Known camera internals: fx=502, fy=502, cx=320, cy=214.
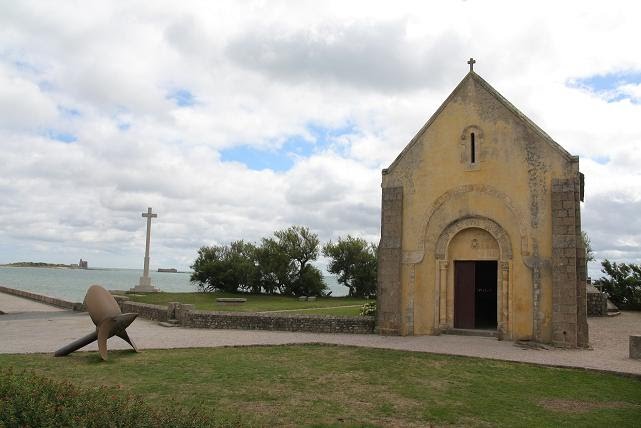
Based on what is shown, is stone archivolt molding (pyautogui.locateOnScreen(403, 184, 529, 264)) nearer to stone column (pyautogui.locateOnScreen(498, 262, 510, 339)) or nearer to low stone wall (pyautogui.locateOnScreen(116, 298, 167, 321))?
stone column (pyautogui.locateOnScreen(498, 262, 510, 339))

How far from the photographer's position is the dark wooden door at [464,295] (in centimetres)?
1825

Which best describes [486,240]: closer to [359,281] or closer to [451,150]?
[451,150]

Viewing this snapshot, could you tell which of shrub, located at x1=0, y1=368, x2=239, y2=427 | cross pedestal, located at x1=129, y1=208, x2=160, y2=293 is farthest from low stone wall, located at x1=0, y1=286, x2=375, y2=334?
cross pedestal, located at x1=129, y1=208, x2=160, y2=293

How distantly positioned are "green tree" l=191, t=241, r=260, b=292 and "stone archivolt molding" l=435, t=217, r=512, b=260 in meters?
24.9

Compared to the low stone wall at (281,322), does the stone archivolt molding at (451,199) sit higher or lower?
higher

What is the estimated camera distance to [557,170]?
16438 millimetres

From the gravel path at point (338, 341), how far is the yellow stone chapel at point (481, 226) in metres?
1.00

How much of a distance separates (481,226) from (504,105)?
4.32m

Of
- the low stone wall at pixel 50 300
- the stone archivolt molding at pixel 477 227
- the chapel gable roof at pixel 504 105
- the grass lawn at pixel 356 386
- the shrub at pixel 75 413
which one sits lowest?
the grass lawn at pixel 356 386

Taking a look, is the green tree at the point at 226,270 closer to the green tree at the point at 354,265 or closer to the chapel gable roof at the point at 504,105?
the green tree at the point at 354,265

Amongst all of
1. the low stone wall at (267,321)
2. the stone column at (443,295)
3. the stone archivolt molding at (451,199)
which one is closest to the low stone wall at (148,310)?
the low stone wall at (267,321)

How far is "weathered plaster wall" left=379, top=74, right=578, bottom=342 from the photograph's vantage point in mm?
16469

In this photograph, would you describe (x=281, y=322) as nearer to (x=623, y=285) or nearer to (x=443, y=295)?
(x=443, y=295)

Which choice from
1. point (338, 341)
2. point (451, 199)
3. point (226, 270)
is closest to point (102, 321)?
point (338, 341)
